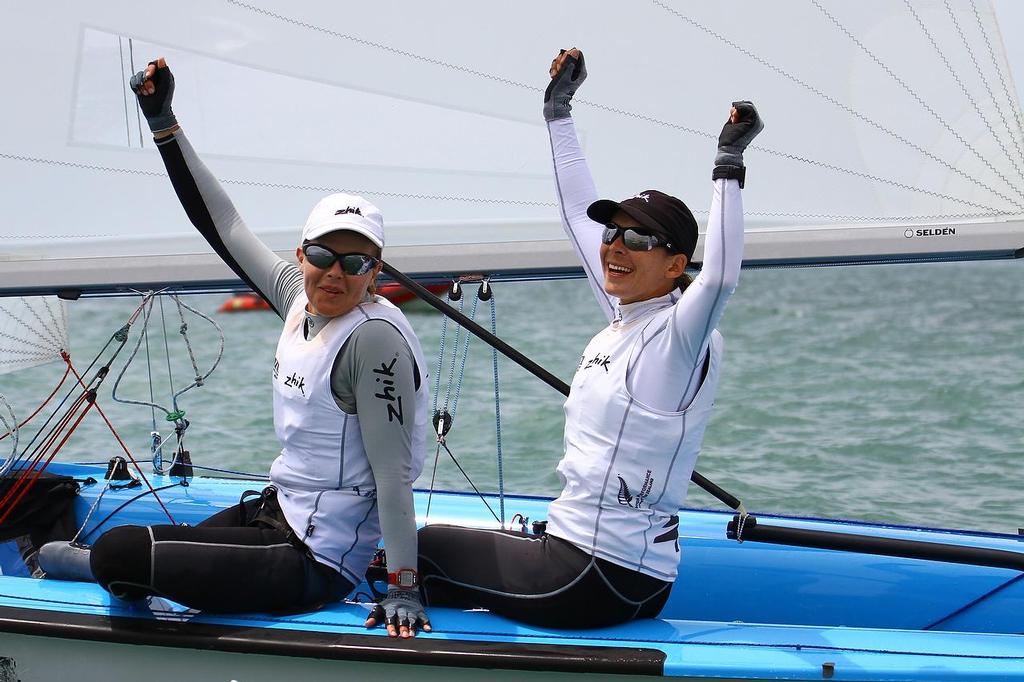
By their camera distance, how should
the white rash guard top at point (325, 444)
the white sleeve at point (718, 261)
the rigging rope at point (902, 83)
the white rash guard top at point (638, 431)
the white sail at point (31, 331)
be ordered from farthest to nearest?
the white sail at point (31, 331), the rigging rope at point (902, 83), the white rash guard top at point (325, 444), the white rash guard top at point (638, 431), the white sleeve at point (718, 261)

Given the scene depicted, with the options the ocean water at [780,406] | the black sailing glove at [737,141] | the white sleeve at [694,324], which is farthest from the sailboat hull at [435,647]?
the ocean water at [780,406]

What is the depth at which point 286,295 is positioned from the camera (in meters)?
2.45

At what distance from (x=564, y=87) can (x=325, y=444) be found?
2.64ft

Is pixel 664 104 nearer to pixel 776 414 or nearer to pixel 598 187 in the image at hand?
pixel 598 187

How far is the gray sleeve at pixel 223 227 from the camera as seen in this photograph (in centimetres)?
241

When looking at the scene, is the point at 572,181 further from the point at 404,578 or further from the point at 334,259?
the point at 404,578

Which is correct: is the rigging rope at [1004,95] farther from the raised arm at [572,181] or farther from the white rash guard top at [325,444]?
the white rash guard top at [325,444]

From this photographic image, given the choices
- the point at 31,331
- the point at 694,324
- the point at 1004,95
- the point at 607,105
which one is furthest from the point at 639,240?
the point at 31,331

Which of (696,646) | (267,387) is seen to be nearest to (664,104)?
(696,646)

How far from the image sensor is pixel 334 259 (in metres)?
2.19

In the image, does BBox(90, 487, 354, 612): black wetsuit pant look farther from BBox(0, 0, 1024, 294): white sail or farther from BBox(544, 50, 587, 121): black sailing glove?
BBox(544, 50, 587, 121): black sailing glove

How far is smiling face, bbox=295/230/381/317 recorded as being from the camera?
86.0 inches

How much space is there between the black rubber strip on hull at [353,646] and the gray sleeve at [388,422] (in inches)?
5.7

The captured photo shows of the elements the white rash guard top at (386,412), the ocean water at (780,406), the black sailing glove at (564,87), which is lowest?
the ocean water at (780,406)
